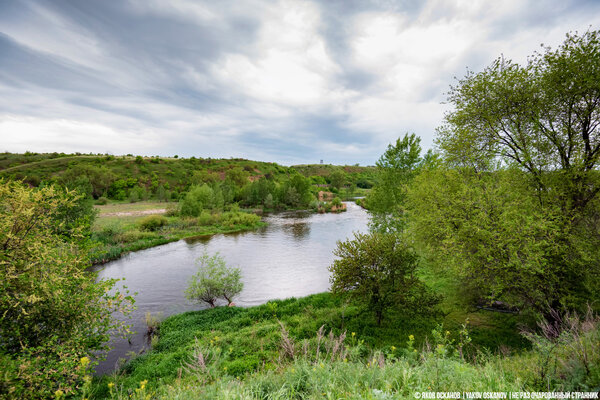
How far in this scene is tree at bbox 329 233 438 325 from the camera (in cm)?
1096

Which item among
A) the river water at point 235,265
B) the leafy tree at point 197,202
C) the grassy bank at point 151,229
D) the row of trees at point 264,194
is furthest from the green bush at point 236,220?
the row of trees at point 264,194

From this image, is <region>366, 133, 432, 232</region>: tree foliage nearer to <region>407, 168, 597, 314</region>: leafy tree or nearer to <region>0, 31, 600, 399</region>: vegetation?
<region>0, 31, 600, 399</region>: vegetation

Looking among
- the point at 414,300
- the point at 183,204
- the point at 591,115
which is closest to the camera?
the point at 591,115

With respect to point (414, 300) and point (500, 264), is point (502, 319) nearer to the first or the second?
point (414, 300)

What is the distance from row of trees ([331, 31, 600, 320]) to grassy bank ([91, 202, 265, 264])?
24.0 m

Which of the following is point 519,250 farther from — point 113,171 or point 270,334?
point 113,171

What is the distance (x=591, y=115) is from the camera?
29.6 feet

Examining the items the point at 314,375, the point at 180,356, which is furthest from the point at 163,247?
the point at 314,375

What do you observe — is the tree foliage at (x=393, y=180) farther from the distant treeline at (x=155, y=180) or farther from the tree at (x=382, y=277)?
the distant treeline at (x=155, y=180)

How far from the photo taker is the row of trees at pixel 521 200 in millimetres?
8289

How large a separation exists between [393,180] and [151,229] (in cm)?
3408

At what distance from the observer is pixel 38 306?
6.75 meters

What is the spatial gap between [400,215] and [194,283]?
699 inches

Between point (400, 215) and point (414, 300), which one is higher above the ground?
point (400, 215)
